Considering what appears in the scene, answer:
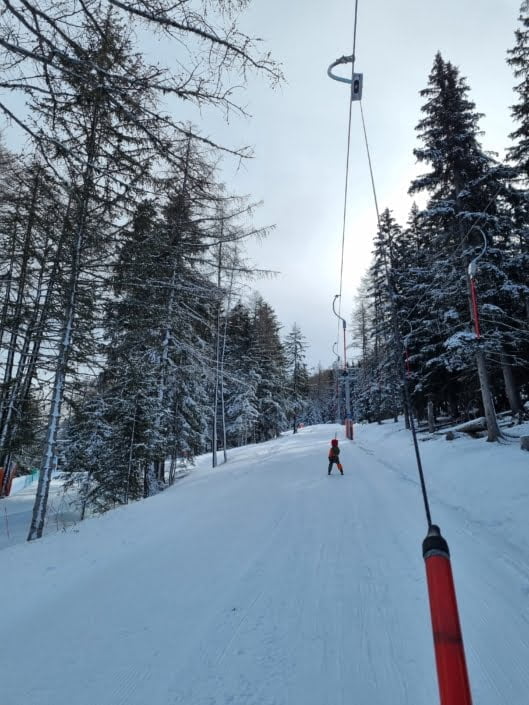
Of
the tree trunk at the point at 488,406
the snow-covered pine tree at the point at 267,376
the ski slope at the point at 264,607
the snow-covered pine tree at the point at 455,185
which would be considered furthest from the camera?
the snow-covered pine tree at the point at 267,376

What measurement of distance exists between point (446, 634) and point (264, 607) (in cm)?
254

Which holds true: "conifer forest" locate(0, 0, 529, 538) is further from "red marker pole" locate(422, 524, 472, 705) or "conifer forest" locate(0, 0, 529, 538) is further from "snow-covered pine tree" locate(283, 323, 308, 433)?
"snow-covered pine tree" locate(283, 323, 308, 433)

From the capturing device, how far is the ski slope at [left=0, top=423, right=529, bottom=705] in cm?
227

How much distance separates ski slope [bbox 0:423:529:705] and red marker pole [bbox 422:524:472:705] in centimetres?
140

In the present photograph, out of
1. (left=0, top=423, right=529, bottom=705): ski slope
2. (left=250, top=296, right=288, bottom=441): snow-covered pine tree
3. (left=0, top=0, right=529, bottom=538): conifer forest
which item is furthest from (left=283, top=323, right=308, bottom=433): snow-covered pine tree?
(left=0, top=423, right=529, bottom=705): ski slope

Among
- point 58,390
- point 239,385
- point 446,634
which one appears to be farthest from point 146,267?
point 239,385

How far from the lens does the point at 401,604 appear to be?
10.4 feet

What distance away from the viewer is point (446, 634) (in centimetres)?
120

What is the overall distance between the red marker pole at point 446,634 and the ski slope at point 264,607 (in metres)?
1.40

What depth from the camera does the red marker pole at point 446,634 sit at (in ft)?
3.75

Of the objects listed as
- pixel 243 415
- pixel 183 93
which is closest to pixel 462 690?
pixel 183 93

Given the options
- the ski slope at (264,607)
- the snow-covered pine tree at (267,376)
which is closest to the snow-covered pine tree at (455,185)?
the ski slope at (264,607)

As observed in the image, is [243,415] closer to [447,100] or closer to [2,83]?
[447,100]

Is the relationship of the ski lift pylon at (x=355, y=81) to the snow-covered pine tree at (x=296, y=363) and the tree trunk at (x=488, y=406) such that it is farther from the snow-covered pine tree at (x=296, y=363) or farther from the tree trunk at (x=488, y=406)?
the snow-covered pine tree at (x=296, y=363)
